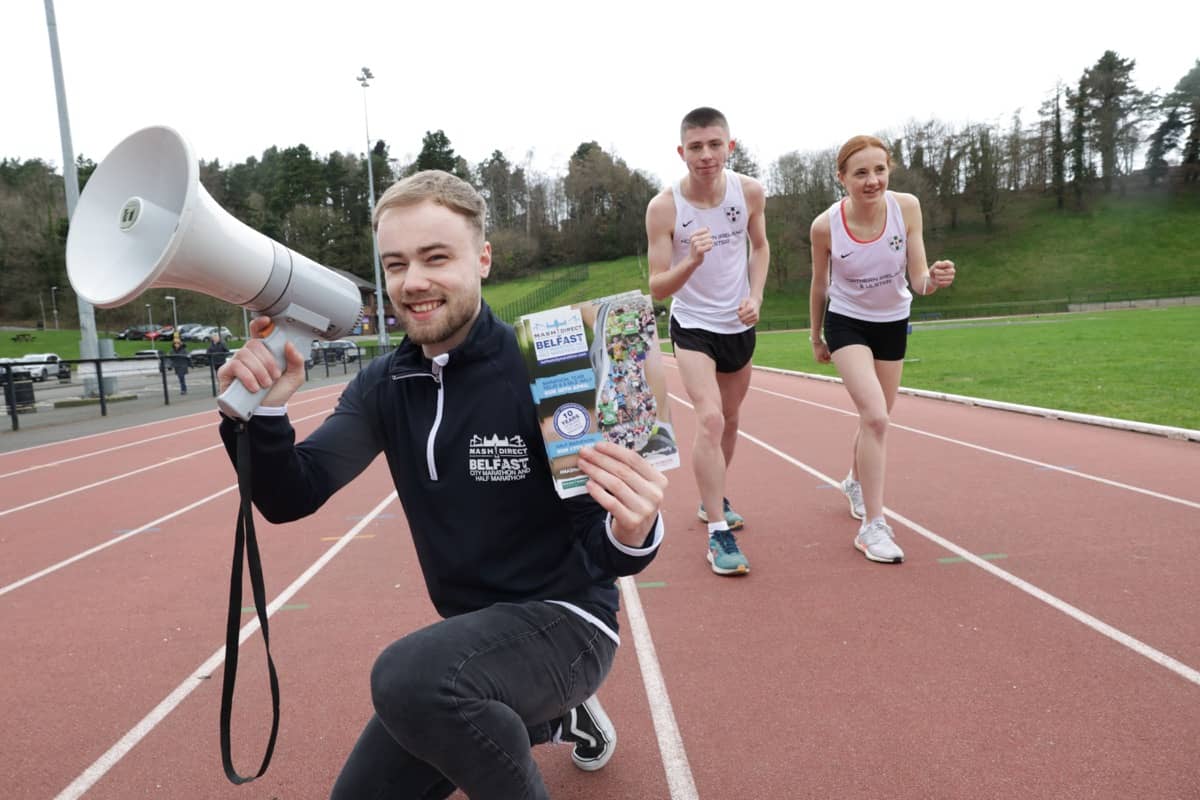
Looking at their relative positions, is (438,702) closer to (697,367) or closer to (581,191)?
(697,367)

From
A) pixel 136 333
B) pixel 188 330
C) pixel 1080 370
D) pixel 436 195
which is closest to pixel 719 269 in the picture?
pixel 436 195

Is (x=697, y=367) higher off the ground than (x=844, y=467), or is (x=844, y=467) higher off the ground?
(x=697, y=367)

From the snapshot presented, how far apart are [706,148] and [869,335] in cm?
144

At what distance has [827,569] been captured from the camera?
12.3ft

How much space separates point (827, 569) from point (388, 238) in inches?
115

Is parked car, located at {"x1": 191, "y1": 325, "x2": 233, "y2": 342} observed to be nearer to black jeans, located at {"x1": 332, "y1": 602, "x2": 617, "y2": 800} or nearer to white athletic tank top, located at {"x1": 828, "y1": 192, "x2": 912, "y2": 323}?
white athletic tank top, located at {"x1": 828, "y1": 192, "x2": 912, "y2": 323}

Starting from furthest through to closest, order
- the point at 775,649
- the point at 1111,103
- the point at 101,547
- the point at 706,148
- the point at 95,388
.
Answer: the point at 1111,103 < the point at 95,388 < the point at 101,547 < the point at 706,148 < the point at 775,649

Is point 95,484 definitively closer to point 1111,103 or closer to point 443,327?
point 443,327

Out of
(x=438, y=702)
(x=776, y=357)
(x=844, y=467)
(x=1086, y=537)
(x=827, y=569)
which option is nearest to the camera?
(x=438, y=702)

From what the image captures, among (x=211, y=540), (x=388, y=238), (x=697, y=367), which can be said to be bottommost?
(x=211, y=540)

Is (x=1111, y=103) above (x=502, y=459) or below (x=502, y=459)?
above

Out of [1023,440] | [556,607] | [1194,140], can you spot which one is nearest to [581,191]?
[1194,140]

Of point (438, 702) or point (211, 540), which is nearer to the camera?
point (438, 702)

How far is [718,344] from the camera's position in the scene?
397 centimetres
